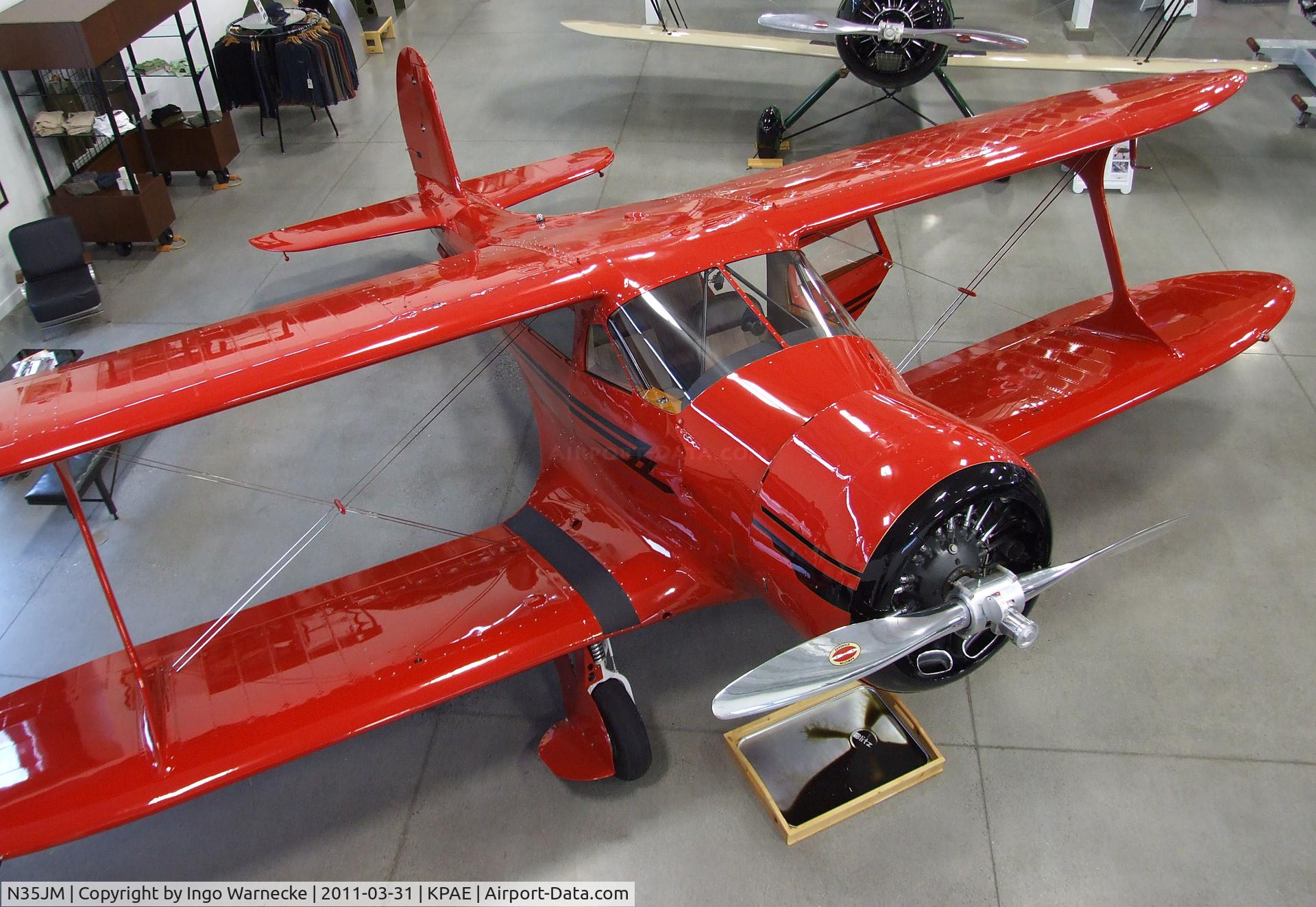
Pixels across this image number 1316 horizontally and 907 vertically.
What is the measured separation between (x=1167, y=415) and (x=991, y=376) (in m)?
1.52

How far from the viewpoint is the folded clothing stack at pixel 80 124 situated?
7.16 m

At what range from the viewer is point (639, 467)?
4000 mm

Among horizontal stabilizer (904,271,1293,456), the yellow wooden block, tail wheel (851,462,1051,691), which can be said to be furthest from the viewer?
the yellow wooden block

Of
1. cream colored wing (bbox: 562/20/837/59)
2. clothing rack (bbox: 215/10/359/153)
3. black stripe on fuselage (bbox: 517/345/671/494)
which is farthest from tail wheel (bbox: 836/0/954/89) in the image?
black stripe on fuselage (bbox: 517/345/671/494)

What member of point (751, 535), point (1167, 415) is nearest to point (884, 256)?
point (1167, 415)

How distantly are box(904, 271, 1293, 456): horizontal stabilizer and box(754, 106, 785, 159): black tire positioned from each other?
3.60 meters

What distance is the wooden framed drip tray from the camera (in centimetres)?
379

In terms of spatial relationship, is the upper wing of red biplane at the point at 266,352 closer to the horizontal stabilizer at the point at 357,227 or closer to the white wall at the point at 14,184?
the horizontal stabilizer at the point at 357,227

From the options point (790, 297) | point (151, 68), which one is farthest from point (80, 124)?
point (790, 297)

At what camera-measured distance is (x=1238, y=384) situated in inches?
230

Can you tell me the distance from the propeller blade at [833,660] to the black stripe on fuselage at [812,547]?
171mm

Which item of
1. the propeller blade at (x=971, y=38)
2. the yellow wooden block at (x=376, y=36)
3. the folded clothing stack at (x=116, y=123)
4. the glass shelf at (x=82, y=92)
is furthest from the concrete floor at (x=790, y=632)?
the yellow wooden block at (x=376, y=36)

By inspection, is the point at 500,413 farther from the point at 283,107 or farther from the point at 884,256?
the point at 283,107
